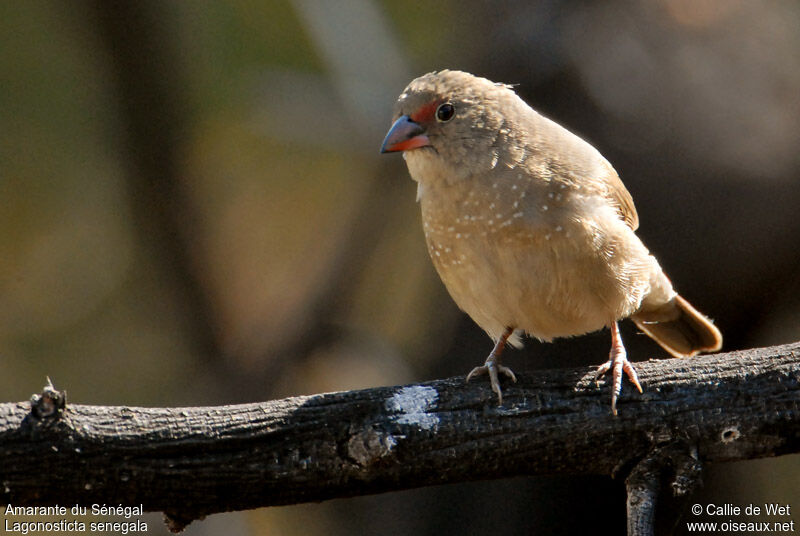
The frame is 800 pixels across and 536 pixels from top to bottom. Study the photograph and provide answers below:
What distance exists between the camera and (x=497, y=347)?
3.54 meters

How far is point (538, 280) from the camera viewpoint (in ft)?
10.9

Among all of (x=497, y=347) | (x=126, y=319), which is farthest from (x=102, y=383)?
(x=497, y=347)

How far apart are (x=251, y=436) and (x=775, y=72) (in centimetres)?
349

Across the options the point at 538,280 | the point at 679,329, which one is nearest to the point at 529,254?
the point at 538,280

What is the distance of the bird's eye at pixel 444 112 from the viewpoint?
3.59 m

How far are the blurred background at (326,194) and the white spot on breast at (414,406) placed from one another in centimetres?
138

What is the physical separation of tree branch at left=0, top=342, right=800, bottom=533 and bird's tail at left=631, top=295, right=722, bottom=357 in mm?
1181

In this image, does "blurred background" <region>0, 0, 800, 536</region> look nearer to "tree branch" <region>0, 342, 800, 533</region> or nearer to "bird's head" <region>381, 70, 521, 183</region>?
"tree branch" <region>0, 342, 800, 533</region>

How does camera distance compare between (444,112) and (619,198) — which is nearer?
(444,112)

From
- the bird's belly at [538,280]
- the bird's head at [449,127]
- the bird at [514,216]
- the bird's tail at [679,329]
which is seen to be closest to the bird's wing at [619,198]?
the bird at [514,216]

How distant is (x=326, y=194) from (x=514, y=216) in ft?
12.6

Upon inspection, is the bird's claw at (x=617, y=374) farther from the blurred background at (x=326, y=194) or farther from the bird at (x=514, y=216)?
the blurred background at (x=326, y=194)

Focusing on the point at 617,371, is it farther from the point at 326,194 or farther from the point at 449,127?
the point at 326,194

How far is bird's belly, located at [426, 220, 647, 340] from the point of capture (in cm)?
331
